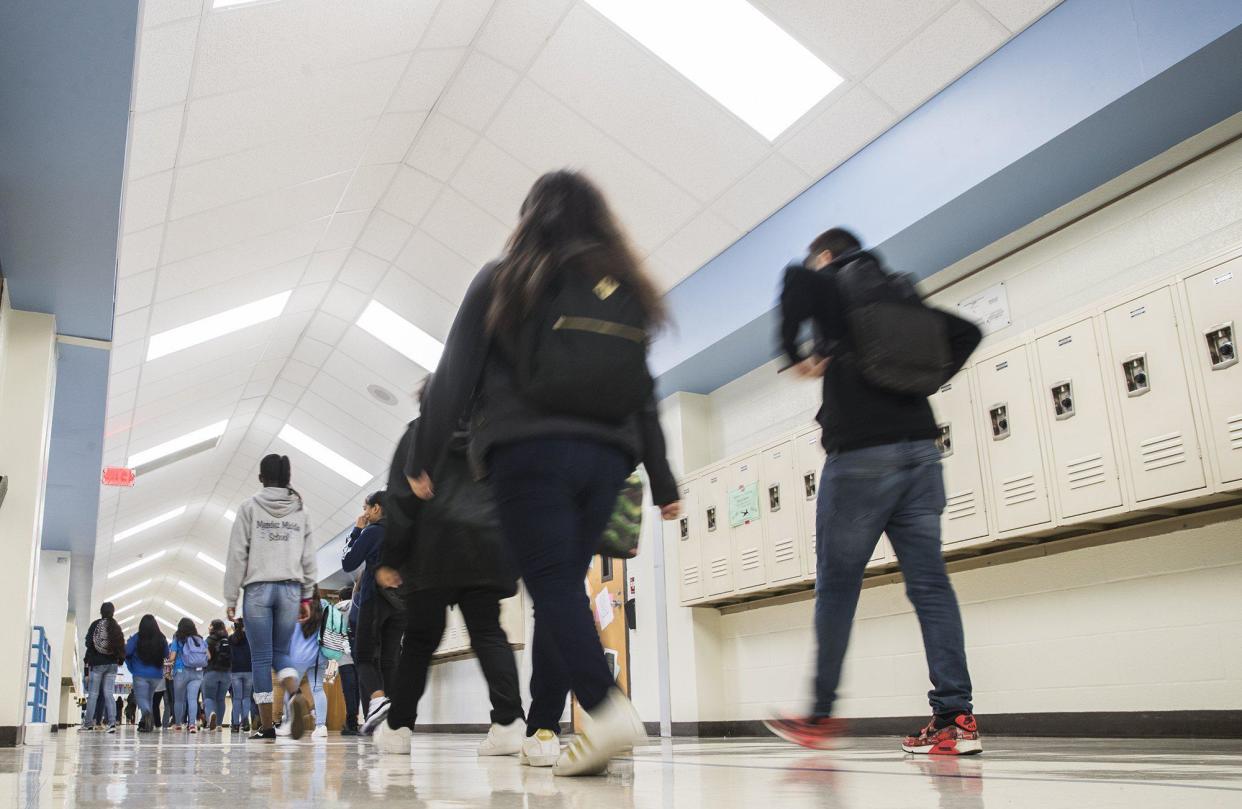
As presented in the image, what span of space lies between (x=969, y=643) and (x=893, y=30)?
318 cm

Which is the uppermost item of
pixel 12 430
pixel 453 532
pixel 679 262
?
pixel 679 262

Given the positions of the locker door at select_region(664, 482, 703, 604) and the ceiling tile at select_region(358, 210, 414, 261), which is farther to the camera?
the ceiling tile at select_region(358, 210, 414, 261)

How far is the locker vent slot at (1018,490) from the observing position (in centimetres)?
448

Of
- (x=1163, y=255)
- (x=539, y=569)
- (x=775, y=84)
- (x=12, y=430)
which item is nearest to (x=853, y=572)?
(x=539, y=569)

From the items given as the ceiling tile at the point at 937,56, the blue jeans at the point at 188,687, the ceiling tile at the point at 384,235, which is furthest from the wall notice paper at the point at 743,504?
the blue jeans at the point at 188,687

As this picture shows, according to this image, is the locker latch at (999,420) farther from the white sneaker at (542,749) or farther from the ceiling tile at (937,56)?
the white sneaker at (542,749)

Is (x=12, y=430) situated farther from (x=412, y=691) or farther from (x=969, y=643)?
(x=969, y=643)

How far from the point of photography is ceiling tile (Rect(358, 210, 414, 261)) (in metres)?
7.79

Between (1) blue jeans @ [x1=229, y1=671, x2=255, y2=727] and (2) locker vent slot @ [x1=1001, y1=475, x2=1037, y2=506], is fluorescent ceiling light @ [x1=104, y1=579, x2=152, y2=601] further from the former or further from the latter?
(2) locker vent slot @ [x1=1001, y1=475, x2=1037, y2=506]

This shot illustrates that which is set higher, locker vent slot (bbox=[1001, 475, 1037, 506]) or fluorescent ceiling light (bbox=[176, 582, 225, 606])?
fluorescent ceiling light (bbox=[176, 582, 225, 606])

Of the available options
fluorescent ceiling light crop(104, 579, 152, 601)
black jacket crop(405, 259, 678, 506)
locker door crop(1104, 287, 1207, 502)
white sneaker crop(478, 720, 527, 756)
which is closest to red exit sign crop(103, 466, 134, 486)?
white sneaker crop(478, 720, 527, 756)

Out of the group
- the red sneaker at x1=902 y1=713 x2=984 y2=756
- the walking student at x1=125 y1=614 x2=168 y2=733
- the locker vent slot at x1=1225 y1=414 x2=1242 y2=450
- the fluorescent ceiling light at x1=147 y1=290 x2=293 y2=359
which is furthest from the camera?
the walking student at x1=125 y1=614 x2=168 y2=733

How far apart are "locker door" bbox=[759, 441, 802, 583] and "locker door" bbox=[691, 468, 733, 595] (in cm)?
46

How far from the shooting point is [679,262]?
6.75 m
